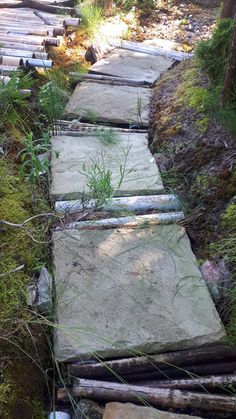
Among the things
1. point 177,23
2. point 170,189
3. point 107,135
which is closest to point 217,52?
point 107,135

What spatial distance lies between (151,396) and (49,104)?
284cm

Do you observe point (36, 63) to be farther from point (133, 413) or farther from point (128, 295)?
point (133, 413)

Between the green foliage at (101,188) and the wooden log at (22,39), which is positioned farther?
the wooden log at (22,39)

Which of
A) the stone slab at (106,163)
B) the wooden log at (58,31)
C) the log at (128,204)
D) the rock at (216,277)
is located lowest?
the rock at (216,277)

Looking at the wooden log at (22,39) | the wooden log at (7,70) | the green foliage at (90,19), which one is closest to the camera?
the wooden log at (7,70)

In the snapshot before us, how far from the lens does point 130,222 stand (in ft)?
10.1

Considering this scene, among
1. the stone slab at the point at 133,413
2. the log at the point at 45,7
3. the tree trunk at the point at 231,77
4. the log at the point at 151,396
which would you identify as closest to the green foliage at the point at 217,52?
the tree trunk at the point at 231,77

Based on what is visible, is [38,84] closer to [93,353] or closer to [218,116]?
[218,116]

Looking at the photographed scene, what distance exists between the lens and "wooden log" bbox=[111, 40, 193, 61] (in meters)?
5.98

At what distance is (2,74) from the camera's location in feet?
14.1

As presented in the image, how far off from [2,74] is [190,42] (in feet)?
11.1

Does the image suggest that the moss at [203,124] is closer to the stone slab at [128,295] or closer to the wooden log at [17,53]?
the stone slab at [128,295]

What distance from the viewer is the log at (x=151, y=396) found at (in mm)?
2102

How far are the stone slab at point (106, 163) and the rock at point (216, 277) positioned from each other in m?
0.84
